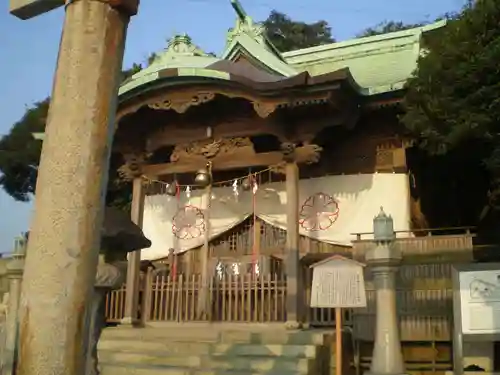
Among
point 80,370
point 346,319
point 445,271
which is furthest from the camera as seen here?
point 346,319

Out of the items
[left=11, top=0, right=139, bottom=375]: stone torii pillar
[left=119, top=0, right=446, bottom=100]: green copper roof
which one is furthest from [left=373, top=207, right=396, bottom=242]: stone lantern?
[left=11, top=0, right=139, bottom=375]: stone torii pillar

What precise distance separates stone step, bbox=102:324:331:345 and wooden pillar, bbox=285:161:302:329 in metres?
0.40

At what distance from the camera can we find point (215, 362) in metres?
8.52

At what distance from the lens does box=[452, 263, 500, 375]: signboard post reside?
7.24 meters

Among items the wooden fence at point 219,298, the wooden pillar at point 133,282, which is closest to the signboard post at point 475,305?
the wooden fence at point 219,298

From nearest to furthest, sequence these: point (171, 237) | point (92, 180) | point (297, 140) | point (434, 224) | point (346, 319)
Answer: point (92, 180) < point (346, 319) < point (297, 140) < point (434, 224) < point (171, 237)

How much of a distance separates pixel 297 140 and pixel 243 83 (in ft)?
4.87

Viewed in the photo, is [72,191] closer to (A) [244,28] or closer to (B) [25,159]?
→ (A) [244,28]

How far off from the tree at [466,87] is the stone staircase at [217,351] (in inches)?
138

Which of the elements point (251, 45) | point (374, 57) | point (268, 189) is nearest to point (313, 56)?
point (374, 57)

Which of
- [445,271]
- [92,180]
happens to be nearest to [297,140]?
[445,271]

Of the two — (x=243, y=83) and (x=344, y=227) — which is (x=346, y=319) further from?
(x=243, y=83)

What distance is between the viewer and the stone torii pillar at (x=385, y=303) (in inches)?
286

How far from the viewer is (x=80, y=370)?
320 cm
